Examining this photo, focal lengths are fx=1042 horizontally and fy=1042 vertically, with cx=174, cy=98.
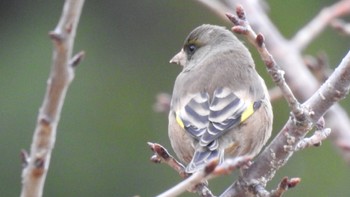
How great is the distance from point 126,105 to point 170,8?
2074 millimetres

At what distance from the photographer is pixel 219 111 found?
211 inches

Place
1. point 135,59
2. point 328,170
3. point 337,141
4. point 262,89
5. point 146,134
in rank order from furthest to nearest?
point 135,59
point 146,134
point 328,170
point 262,89
point 337,141

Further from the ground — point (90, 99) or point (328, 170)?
point (90, 99)

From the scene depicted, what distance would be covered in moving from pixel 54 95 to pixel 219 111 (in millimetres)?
2424

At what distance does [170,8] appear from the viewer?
14.7m

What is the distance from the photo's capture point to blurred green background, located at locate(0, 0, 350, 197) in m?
12.0

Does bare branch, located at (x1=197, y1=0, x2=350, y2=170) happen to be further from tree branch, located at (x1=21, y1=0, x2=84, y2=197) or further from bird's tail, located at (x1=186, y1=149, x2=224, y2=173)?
tree branch, located at (x1=21, y1=0, x2=84, y2=197)

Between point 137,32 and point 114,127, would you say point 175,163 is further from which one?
point 137,32

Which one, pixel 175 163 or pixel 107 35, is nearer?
pixel 175 163

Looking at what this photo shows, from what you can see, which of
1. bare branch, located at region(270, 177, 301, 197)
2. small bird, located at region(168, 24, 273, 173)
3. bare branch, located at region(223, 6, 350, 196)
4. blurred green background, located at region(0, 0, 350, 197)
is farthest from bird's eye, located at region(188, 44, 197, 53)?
blurred green background, located at region(0, 0, 350, 197)

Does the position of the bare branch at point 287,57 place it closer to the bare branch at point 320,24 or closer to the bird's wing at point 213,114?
the bare branch at point 320,24

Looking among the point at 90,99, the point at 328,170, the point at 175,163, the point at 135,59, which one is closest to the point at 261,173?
the point at 175,163

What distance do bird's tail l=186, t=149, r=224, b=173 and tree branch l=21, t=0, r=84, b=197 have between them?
1.70 metres

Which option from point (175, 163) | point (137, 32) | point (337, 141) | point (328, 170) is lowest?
point (328, 170)
